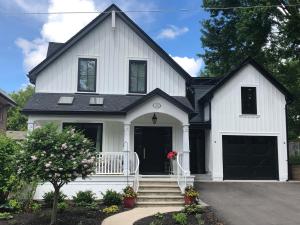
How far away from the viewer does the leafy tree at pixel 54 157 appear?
902 cm

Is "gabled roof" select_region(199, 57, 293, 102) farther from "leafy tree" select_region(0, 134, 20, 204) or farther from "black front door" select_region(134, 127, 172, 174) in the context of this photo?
"leafy tree" select_region(0, 134, 20, 204)

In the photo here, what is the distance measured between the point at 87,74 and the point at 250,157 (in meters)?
9.21

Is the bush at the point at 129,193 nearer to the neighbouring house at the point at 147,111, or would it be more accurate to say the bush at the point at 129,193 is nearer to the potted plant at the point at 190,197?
the neighbouring house at the point at 147,111

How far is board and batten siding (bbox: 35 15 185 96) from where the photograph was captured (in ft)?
55.2

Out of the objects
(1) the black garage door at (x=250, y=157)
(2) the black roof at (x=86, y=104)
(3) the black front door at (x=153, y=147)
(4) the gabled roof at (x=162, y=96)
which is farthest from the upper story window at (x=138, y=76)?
(1) the black garage door at (x=250, y=157)

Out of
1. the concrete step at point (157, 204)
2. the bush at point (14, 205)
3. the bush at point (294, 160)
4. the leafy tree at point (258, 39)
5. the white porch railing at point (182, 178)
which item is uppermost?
the leafy tree at point (258, 39)

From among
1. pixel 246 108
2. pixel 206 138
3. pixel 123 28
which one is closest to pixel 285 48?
pixel 246 108

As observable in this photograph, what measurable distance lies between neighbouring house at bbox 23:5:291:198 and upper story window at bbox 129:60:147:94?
1.9 inches

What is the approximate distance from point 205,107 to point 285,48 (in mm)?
9971

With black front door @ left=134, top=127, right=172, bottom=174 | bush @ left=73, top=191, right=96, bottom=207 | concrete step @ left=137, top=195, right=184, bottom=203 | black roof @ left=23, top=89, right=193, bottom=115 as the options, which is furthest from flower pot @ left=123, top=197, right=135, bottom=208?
black front door @ left=134, top=127, right=172, bottom=174

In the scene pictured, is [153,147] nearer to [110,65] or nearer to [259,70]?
[110,65]

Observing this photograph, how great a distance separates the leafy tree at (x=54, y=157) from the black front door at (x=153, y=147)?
7.49m

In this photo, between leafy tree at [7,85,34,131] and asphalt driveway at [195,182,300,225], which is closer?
asphalt driveway at [195,182,300,225]

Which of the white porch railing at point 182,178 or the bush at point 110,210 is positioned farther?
the white porch railing at point 182,178
